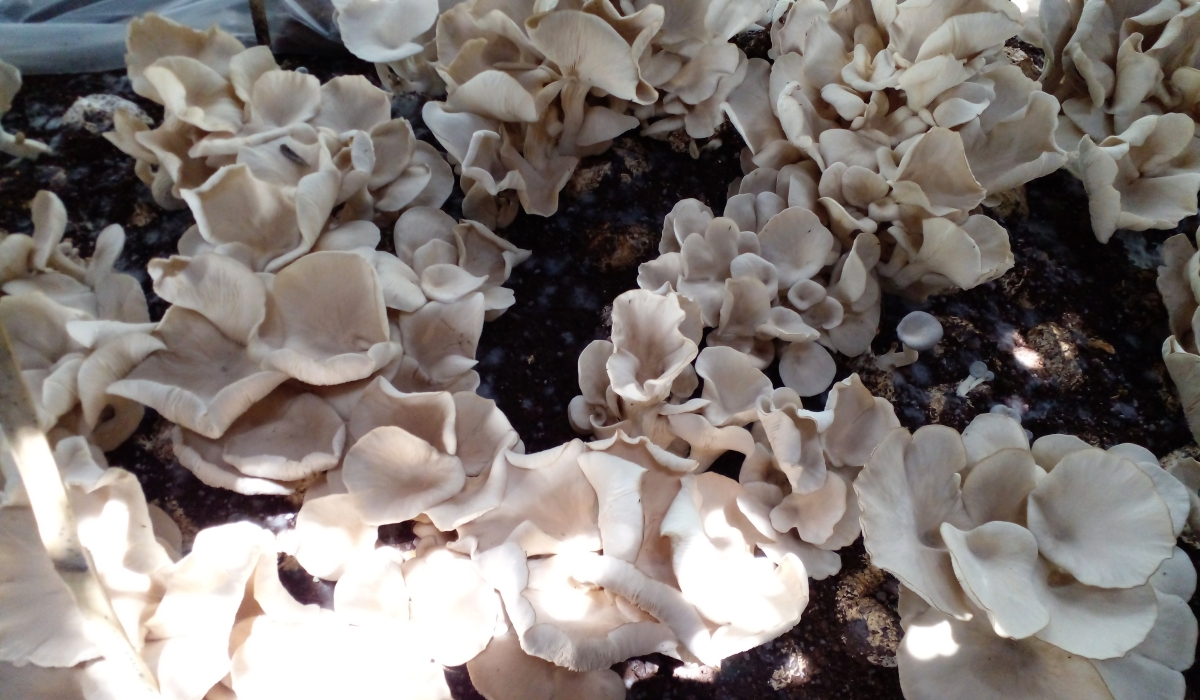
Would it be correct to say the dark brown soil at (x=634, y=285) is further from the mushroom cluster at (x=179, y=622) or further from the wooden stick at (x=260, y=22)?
the wooden stick at (x=260, y=22)

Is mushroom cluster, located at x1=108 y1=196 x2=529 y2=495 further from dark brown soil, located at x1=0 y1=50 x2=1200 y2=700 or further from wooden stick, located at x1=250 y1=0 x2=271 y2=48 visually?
wooden stick, located at x1=250 y1=0 x2=271 y2=48

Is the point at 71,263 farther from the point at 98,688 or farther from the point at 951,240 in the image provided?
the point at 951,240

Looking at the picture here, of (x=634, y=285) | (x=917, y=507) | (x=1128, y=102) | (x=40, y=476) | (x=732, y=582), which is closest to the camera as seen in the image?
(x=40, y=476)

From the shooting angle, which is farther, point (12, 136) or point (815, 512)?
point (12, 136)

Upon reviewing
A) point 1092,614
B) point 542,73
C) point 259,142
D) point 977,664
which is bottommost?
point 977,664

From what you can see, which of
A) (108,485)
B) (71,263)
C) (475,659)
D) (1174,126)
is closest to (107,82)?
(71,263)

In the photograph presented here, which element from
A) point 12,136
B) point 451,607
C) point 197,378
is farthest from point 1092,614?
point 12,136

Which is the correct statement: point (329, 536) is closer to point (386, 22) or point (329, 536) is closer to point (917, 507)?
point (917, 507)

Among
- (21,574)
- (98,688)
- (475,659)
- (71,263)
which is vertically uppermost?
(71,263)
